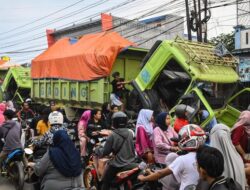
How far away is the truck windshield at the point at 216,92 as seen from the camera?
285 inches

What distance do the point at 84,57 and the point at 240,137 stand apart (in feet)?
21.1

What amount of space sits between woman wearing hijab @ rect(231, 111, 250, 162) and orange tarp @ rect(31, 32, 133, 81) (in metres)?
5.47

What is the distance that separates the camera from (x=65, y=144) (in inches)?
143

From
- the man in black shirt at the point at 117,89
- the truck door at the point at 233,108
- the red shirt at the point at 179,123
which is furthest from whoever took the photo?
the man in black shirt at the point at 117,89

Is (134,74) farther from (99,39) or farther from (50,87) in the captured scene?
(50,87)

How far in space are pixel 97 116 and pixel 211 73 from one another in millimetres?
2388

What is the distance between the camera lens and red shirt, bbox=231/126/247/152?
15.4ft

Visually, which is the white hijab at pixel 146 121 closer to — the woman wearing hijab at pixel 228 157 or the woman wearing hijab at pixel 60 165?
the woman wearing hijab at pixel 60 165

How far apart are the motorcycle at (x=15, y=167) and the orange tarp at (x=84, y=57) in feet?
13.4

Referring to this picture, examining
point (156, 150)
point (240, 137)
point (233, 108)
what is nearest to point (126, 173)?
point (156, 150)

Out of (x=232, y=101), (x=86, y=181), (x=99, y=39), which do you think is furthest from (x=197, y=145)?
(x=99, y=39)

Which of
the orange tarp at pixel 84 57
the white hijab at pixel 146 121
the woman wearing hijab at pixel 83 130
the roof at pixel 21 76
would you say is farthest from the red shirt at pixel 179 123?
the roof at pixel 21 76

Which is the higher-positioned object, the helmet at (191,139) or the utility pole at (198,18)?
the utility pole at (198,18)

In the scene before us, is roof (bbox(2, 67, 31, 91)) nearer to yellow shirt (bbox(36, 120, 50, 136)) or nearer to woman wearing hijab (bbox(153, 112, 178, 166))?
yellow shirt (bbox(36, 120, 50, 136))
